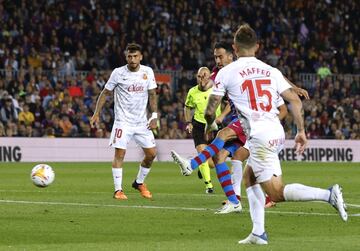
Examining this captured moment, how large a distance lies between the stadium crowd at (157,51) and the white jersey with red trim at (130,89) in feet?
44.2

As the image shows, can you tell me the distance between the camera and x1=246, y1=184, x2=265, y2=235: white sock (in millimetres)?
10914

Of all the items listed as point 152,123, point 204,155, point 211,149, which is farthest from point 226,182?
point 152,123

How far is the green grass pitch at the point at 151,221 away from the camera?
11070mm

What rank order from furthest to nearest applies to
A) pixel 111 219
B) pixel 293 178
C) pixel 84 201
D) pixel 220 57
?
pixel 293 178
pixel 84 201
pixel 220 57
pixel 111 219

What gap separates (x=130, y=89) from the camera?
18.5 m

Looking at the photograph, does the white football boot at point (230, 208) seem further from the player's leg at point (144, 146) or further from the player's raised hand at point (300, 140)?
the player's raised hand at point (300, 140)

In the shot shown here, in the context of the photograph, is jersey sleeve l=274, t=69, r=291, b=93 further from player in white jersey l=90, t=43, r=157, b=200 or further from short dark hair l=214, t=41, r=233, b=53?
player in white jersey l=90, t=43, r=157, b=200

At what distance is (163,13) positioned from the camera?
40.4 metres

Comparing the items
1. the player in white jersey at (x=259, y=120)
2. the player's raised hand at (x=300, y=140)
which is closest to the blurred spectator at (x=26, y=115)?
the player in white jersey at (x=259, y=120)

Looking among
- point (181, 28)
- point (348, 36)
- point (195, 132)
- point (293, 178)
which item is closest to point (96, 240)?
point (195, 132)

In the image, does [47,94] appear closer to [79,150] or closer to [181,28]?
[79,150]

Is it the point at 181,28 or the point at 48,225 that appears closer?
the point at 48,225

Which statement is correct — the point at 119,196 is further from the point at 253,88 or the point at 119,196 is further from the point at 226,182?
the point at 253,88

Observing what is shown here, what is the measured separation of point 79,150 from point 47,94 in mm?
2031
